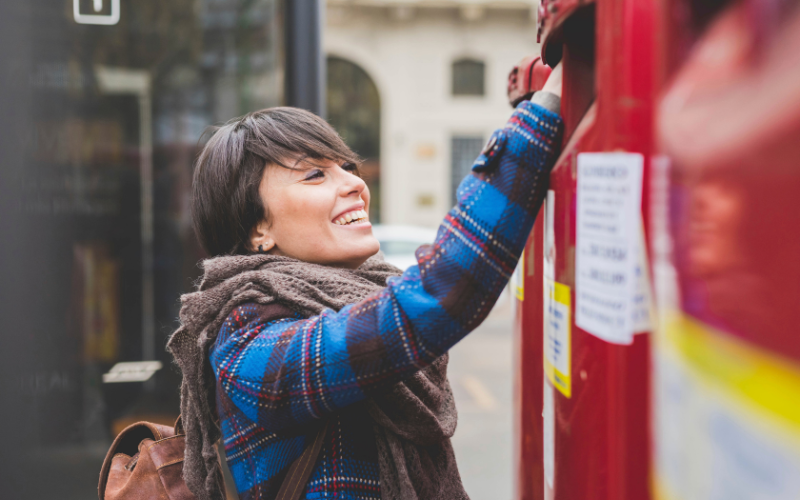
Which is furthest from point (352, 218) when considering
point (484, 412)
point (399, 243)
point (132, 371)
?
point (399, 243)

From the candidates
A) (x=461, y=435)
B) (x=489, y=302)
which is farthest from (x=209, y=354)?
(x=461, y=435)

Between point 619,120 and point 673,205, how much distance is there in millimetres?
138

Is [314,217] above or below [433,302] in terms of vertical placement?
above

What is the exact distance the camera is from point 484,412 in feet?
18.1

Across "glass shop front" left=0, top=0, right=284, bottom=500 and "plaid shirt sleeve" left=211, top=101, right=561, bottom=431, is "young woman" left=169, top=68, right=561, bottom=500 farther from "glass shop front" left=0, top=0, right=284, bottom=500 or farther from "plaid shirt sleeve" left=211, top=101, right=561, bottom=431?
"glass shop front" left=0, top=0, right=284, bottom=500

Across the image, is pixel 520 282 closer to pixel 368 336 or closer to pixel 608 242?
pixel 368 336

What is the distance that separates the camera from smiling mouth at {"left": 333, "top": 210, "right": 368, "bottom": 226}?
1215 mm

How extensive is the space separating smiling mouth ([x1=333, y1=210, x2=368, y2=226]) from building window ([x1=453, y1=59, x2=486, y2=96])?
14354 millimetres

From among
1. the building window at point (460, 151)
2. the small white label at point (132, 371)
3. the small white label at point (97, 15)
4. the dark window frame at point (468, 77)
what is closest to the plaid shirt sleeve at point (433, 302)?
the small white label at point (132, 371)

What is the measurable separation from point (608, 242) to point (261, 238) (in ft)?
2.35

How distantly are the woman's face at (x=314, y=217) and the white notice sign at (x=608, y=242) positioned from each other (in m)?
0.51

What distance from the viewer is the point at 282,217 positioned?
1.20m

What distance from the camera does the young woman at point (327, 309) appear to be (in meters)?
0.84

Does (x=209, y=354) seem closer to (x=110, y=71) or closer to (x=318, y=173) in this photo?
(x=318, y=173)
